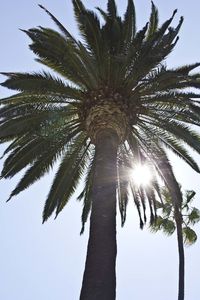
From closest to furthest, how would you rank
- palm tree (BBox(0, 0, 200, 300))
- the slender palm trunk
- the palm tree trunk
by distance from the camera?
the palm tree trunk
palm tree (BBox(0, 0, 200, 300))
the slender palm trunk

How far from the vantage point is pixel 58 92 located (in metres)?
15.3

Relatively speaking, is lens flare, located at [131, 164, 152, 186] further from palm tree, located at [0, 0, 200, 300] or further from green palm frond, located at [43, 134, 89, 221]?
green palm frond, located at [43, 134, 89, 221]

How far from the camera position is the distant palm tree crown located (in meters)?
14.3

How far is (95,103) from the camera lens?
1491cm

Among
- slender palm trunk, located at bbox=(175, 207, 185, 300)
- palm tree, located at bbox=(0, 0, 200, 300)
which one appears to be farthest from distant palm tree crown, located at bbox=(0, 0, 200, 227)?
slender palm trunk, located at bbox=(175, 207, 185, 300)

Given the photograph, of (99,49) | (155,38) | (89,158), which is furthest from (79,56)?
(89,158)

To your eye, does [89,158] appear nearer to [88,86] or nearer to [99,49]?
[88,86]

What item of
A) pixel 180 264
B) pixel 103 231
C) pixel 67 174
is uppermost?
pixel 67 174

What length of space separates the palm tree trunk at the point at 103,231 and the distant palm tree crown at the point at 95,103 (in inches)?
43.8

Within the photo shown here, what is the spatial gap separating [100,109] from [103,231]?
A: 13.9 feet

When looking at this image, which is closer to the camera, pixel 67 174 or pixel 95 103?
pixel 95 103

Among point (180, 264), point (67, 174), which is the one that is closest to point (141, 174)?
point (67, 174)

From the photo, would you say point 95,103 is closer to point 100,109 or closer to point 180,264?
point 100,109

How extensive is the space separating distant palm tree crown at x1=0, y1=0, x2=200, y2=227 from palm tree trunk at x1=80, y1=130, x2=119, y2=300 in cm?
111
